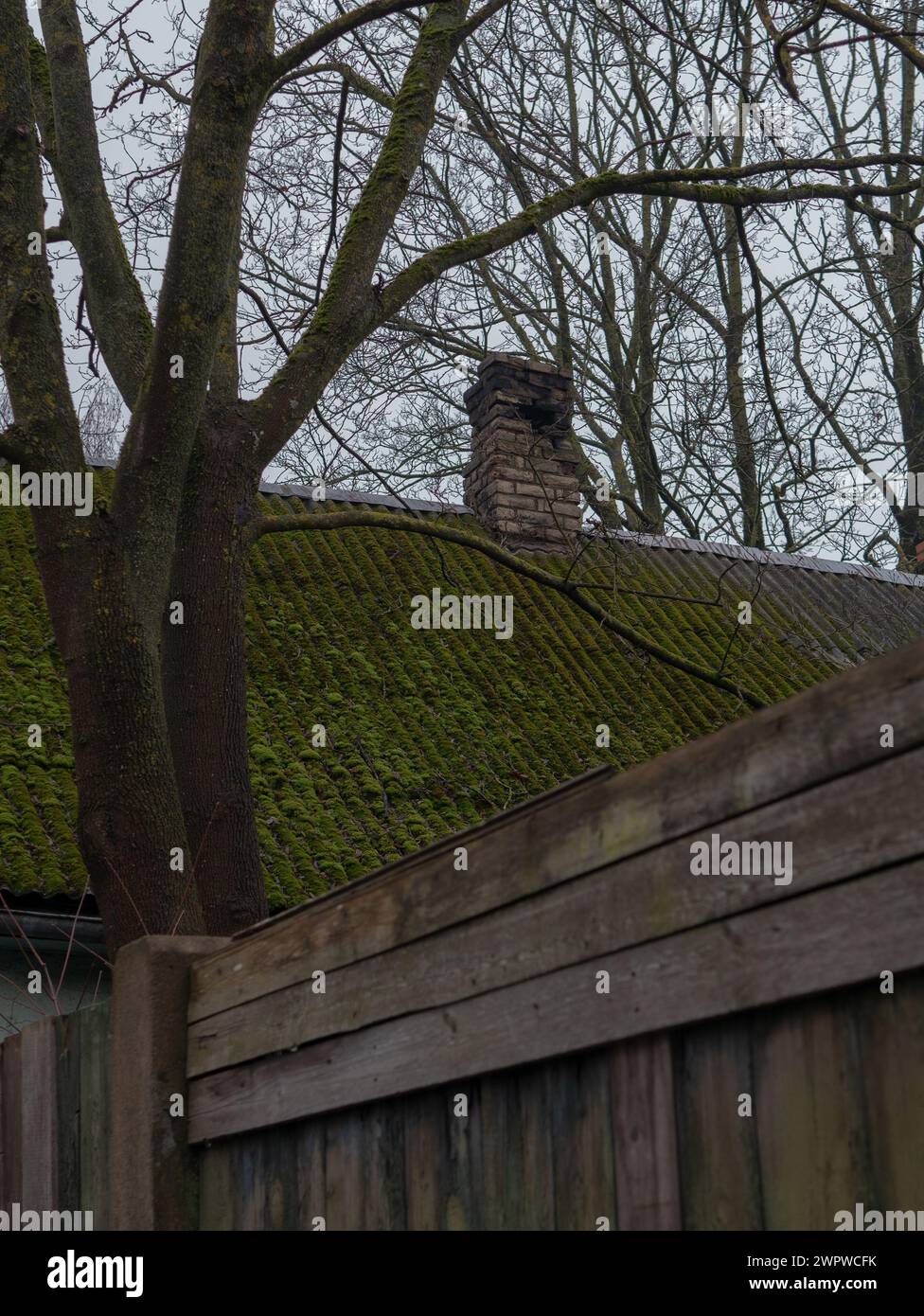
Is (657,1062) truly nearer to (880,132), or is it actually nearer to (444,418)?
(444,418)

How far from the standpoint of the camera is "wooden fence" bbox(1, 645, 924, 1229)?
1.57 meters

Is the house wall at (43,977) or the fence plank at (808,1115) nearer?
the fence plank at (808,1115)

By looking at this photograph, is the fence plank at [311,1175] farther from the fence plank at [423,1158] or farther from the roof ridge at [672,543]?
the roof ridge at [672,543]

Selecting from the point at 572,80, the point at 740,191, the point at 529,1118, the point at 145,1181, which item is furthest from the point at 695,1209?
the point at 572,80

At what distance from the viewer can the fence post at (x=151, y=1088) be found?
3010mm

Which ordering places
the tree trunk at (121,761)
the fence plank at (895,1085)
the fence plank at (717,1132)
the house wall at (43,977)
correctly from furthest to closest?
1. the house wall at (43,977)
2. the tree trunk at (121,761)
3. the fence plank at (717,1132)
4. the fence plank at (895,1085)

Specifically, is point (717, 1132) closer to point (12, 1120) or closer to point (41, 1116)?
point (41, 1116)

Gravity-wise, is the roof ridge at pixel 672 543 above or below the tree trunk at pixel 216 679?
above

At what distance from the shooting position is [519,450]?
12.6 m

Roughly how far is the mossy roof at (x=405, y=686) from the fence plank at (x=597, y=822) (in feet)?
12.5

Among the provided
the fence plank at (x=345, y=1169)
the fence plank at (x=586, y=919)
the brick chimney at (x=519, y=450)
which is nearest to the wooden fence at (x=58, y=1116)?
the fence plank at (x=586, y=919)

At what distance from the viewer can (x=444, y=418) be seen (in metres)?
16.5

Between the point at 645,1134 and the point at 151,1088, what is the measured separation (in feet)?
4.85

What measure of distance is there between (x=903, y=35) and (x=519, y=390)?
687 centimetres
